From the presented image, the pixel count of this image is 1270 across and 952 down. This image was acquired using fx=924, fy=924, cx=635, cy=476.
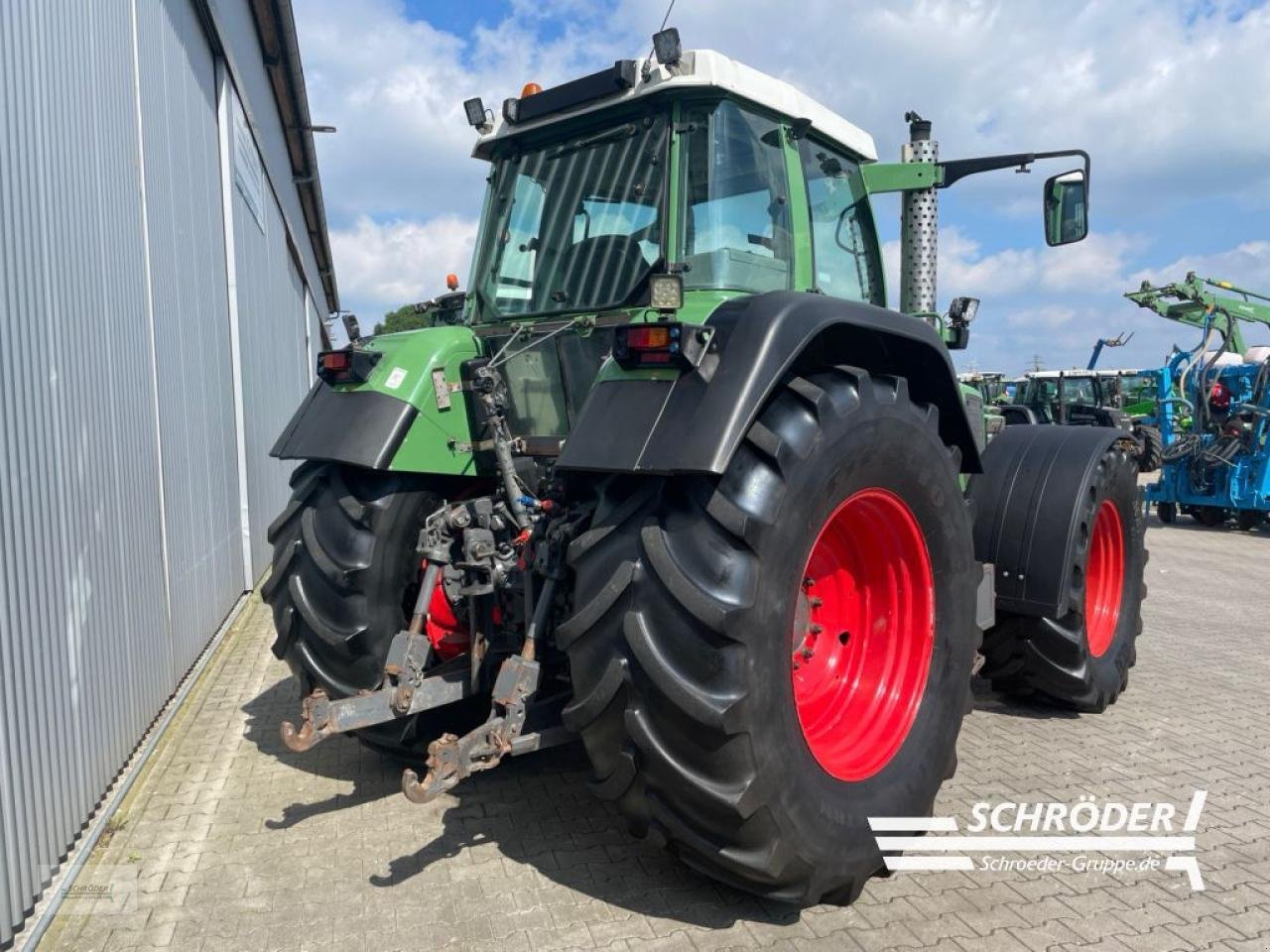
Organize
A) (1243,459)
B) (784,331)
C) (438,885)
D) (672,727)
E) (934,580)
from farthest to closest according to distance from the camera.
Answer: (1243,459)
(934,580)
(438,885)
(784,331)
(672,727)

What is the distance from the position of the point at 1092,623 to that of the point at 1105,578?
27 cm

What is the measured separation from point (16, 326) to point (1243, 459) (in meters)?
13.6

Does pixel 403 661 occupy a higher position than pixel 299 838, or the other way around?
pixel 403 661

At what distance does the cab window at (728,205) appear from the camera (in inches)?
128

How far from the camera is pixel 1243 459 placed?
40.0ft

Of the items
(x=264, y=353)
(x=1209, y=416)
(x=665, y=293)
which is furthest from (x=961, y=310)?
(x=1209, y=416)

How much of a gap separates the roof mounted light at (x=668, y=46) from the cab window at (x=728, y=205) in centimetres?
20

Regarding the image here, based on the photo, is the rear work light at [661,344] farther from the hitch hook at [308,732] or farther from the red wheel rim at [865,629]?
the hitch hook at [308,732]

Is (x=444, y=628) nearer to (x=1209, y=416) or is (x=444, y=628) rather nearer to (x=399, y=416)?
(x=399, y=416)

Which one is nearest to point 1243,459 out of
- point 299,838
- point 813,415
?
point 813,415

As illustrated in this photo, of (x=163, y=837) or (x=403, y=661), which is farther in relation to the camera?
(x=163, y=837)

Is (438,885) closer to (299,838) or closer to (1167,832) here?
(299,838)

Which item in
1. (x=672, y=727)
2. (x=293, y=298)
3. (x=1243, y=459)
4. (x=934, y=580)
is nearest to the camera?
(x=672, y=727)

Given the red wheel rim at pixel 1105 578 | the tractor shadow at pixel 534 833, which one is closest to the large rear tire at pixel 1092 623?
the red wheel rim at pixel 1105 578
